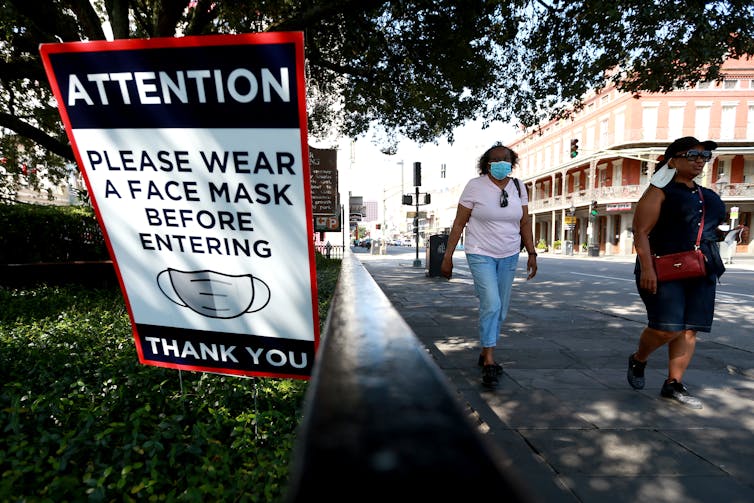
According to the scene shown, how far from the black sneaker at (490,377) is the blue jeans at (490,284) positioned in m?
0.18

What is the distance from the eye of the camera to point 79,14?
6438mm

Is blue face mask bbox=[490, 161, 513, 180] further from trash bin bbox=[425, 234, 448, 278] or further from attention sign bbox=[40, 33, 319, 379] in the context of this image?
trash bin bbox=[425, 234, 448, 278]

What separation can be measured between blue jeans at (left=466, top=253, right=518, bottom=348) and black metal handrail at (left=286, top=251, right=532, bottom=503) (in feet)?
9.20

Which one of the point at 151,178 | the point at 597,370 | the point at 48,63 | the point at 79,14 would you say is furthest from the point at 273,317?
the point at 79,14

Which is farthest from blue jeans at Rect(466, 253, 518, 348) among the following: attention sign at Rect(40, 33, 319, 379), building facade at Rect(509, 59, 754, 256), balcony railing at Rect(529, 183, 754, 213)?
balcony railing at Rect(529, 183, 754, 213)

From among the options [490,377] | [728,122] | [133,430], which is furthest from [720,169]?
[133,430]

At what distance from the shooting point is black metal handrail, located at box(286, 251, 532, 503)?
0.28 metres

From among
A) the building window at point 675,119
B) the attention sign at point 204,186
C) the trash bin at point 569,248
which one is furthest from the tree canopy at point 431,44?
the building window at point 675,119

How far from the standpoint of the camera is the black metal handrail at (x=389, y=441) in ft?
0.93

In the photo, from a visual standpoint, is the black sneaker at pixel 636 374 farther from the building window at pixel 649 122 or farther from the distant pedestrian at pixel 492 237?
the building window at pixel 649 122

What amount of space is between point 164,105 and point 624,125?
34.9 m

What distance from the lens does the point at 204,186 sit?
164 centimetres

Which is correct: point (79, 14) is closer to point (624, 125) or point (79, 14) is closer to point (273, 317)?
point (273, 317)

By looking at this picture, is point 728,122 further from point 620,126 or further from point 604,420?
point 604,420
